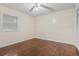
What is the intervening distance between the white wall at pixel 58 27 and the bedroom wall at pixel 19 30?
0.16 m

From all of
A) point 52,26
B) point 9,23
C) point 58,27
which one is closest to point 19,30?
point 9,23

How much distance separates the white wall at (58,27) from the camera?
1256mm

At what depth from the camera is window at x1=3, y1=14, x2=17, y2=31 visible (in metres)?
1.39

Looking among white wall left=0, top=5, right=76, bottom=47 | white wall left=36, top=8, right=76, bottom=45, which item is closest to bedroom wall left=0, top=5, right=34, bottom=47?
white wall left=0, top=5, right=76, bottom=47

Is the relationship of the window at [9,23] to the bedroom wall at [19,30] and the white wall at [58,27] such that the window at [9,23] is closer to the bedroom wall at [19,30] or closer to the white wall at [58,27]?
the bedroom wall at [19,30]

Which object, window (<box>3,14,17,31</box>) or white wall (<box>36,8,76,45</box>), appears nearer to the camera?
white wall (<box>36,8,76,45</box>)

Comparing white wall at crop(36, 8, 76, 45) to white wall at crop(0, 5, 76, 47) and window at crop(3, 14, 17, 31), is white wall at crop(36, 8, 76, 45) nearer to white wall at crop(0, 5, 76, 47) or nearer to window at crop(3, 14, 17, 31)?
white wall at crop(0, 5, 76, 47)

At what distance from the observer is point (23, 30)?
1424 millimetres

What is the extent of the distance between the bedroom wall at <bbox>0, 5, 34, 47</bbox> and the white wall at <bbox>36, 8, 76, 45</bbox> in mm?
157

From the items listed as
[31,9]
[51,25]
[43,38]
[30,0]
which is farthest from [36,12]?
[43,38]

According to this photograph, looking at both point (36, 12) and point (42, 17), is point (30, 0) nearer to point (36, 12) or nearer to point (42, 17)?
point (36, 12)

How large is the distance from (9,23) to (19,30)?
24 centimetres

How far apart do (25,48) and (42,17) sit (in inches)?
33.2

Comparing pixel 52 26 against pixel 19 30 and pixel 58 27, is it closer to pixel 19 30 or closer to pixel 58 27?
pixel 58 27
